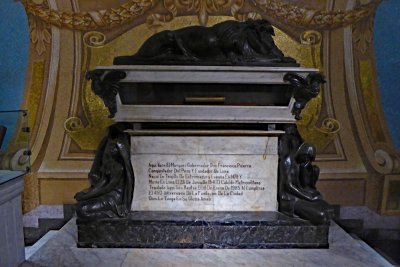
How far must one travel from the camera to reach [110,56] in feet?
10.9

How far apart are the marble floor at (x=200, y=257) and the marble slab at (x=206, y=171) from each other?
11.9 inches

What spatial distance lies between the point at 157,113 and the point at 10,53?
169 cm

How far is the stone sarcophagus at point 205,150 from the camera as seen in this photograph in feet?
7.62

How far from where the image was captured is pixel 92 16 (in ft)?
10.7

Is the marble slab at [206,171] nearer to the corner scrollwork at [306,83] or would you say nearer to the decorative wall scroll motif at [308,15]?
the corner scrollwork at [306,83]

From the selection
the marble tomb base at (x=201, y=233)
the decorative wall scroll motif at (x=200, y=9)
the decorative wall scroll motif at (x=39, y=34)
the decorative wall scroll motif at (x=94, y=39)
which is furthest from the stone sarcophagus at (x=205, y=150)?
the decorative wall scroll motif at (x=39, y=34)

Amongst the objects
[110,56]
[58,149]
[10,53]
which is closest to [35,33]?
[10,53]

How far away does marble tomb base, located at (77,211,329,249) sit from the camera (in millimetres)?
2307

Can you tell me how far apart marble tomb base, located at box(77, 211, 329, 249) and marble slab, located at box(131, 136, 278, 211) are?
0.14m

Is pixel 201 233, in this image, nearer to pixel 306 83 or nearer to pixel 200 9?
pixel 306 83

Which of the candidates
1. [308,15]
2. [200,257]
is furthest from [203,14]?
[200,257]

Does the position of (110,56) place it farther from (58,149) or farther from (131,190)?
(131,190)

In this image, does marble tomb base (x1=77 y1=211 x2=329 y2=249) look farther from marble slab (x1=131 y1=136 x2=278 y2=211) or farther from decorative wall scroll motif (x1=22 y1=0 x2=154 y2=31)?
decorative wall scroll motif (x1=22 y1=0 x2=154 y2=31)

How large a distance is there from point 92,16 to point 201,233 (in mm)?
2082
